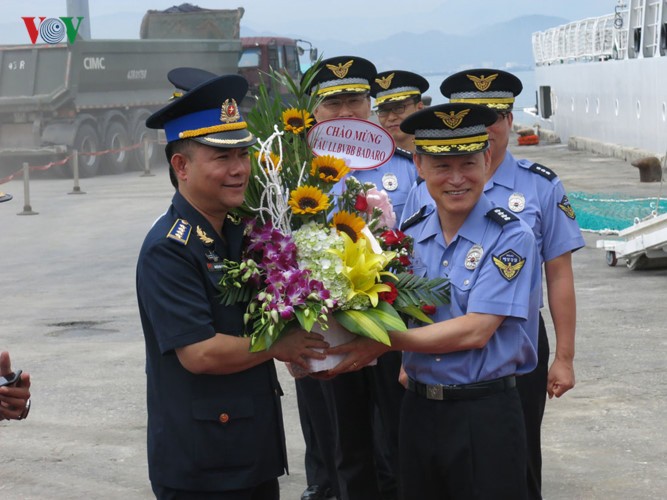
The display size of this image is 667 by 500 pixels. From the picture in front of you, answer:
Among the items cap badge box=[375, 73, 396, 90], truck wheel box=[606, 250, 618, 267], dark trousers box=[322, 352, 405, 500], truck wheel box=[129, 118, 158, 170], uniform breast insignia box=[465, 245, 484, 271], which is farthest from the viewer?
truck wheel box=[129, 118, 158, 170]

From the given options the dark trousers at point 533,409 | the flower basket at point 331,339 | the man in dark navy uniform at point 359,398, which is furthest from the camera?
the man in dark navy uniform at point 359,398

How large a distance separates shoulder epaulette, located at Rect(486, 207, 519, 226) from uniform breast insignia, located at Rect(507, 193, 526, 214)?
2.50 ft

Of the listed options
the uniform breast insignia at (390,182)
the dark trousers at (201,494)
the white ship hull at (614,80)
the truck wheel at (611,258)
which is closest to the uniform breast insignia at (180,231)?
the dark trousers at (201,494)

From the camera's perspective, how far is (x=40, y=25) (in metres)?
27.6

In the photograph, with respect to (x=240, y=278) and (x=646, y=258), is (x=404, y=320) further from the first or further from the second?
(x=646, y=258)

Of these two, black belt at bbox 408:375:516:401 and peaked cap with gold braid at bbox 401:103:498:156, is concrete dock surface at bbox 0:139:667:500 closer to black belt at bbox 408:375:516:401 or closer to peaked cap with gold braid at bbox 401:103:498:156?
black belt at bbox 408:375:516:401

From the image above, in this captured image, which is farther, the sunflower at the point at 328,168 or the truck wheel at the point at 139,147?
the truck wheel at the point at 139,147

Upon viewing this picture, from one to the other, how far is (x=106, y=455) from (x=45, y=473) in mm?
402

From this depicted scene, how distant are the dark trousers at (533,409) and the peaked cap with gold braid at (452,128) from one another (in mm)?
1080

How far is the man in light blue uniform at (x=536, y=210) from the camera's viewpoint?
15.2 feet

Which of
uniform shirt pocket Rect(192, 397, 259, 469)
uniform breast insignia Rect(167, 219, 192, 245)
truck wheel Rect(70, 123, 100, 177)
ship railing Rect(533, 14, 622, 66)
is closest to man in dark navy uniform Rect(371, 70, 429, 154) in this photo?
uniform breast insignia Rect(167, 219, 192, 245)

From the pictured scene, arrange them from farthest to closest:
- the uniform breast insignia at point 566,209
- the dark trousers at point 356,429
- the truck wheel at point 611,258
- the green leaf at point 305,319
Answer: the truck wheel at point 611,258, the dark trousers at point 356,429, the uniform breast insignia at point 566,209, the green leaf at point 305,319

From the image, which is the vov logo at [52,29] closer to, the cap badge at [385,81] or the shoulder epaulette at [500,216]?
the cap badge at [385,81]

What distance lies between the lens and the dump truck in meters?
26.2
